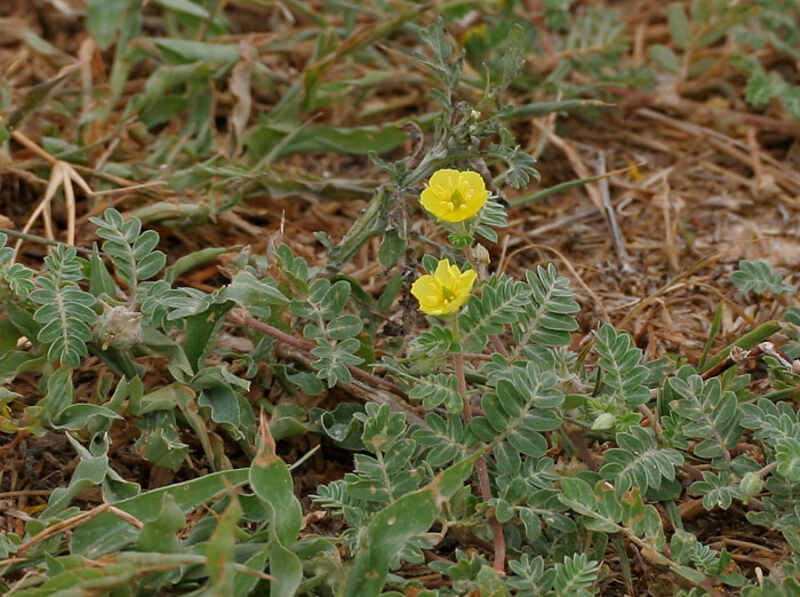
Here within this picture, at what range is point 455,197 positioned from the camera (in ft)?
5.19

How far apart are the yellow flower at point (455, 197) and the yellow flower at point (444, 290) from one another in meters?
0.09

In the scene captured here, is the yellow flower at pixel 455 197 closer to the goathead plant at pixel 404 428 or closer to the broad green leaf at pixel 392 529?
the goathead plant at pixel 404 428

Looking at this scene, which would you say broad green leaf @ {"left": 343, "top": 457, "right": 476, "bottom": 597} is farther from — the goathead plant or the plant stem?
the plant stem

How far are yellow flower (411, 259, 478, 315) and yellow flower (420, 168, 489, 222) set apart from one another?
0.30ft

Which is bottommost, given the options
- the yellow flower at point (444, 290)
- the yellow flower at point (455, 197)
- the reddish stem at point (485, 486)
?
the reddish stem at point (485, 486)

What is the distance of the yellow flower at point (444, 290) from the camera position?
1507mm

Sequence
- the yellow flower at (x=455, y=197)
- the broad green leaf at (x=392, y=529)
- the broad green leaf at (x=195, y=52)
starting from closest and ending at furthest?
the broad green leaf at (x=392, y=529), the yellow flower at (x=455, y=197), the broad green leaf at (x=195, y=52)

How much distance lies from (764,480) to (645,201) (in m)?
1.08

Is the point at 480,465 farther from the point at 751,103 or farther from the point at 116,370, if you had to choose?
the point at 751,103

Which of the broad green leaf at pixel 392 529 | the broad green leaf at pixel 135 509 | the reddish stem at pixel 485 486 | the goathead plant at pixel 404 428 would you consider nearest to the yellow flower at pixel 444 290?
the goathead plant at pixel 404 428

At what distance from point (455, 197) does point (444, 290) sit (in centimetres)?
16

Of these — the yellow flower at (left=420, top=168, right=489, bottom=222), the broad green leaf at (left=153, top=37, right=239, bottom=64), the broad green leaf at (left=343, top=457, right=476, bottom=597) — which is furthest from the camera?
the broad green leaf at (left=153, top=37, right=239, bottom=64)

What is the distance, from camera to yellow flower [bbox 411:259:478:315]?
151 centimetres

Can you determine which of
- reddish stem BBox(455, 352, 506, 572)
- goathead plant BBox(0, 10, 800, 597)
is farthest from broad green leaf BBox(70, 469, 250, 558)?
reddish stem BBox(455, 352, 506, 572)
